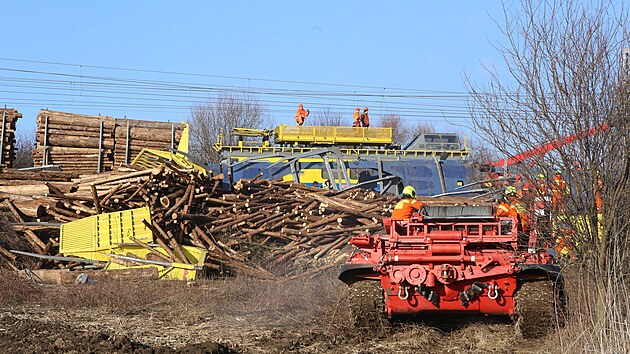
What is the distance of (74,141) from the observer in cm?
2673

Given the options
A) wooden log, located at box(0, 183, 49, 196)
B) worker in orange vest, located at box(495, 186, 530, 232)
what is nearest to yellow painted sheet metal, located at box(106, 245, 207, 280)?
wooden log, located at box(0, 183, 49, 196)

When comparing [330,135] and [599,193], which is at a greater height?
[330,135]

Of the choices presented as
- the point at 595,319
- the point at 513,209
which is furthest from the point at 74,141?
the point at 595,319

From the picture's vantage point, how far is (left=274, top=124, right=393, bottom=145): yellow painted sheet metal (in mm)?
31172

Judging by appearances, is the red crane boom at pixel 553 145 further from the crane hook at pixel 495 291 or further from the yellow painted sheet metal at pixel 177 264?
the yellow painted sheet metal at pixel 177 264

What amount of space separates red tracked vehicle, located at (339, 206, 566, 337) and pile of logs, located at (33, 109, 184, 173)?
17.9m

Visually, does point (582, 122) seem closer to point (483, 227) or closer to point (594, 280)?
point (594, 280)

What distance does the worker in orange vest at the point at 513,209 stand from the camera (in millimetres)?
9409

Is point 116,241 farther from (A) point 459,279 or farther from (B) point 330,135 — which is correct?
(B) point 330,135

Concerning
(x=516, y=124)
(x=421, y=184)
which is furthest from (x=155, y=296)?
(x=421, y=184)

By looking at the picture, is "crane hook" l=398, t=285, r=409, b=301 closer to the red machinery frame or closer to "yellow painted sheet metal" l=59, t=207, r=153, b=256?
the red machinery frame

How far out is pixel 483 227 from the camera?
10.7 meters

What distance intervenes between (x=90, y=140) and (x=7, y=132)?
2807 millimetres

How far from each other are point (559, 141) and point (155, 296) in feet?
24.0
